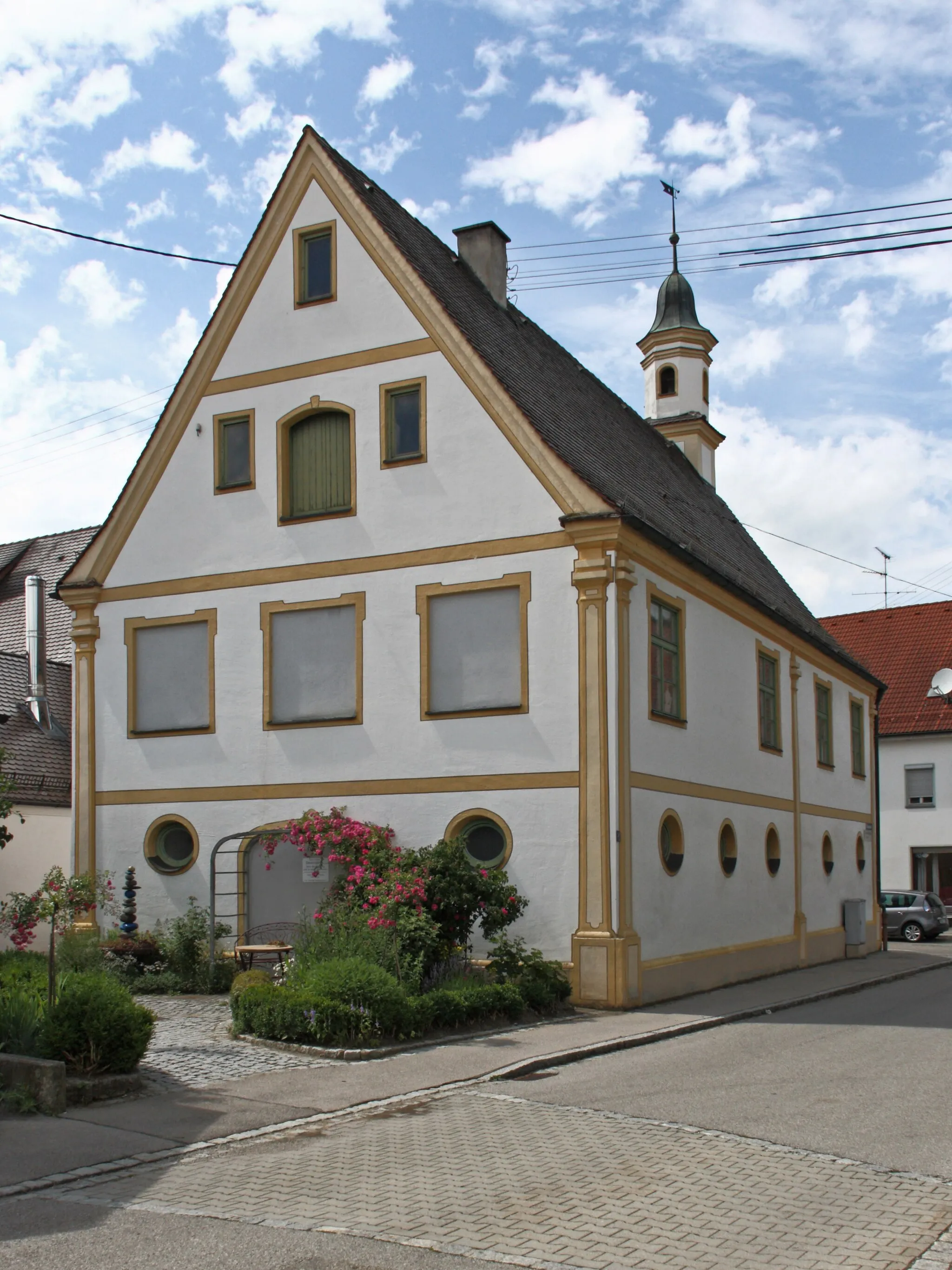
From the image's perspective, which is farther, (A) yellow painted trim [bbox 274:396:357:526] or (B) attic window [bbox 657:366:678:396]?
(B) attic window [bbox 657:366:678:396]

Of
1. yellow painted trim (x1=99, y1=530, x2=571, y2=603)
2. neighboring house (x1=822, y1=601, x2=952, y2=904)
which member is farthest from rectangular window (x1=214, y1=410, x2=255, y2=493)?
neighboring house (x1=822, y1=601, x2=952, y2=904)

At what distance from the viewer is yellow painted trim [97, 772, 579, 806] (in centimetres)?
1817

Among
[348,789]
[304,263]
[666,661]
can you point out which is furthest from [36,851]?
[666,661]

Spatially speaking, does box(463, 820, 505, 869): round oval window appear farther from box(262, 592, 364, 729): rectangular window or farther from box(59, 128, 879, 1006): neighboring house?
box(262, 592, 364, 729): rectangular window

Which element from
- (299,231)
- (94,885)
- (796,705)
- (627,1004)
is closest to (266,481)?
(299,231)

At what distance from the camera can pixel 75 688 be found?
2228 centimetres

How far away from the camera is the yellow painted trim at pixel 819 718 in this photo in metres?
28.4

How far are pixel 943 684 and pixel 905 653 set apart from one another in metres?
3.44

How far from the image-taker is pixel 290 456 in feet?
69.3

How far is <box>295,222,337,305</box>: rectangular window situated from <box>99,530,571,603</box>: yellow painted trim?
4140 mm

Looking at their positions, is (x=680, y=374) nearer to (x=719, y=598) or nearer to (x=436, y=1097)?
(x=719, y=598)

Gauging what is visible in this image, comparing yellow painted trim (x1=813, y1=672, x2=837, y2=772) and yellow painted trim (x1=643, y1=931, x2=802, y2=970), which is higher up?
yellow painted trim (x1=813, y1=672, x2=837, y2=772)

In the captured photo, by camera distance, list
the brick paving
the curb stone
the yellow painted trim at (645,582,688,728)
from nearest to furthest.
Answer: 1. the brick paving
2. the curb stone
3. the yellow painted trim at (645,582,688,728)

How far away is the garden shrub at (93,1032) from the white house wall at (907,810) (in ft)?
120
